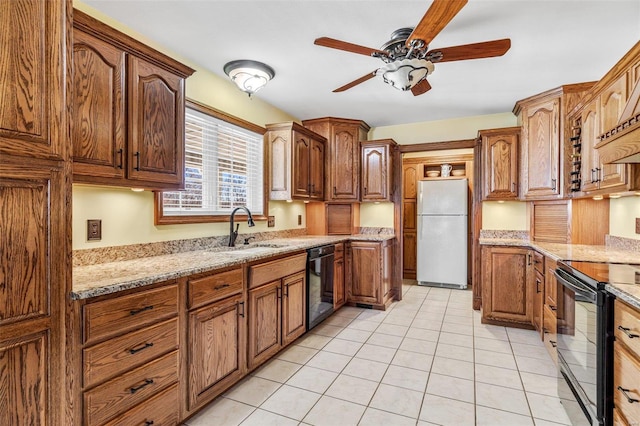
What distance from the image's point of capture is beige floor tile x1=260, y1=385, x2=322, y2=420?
6.34ft

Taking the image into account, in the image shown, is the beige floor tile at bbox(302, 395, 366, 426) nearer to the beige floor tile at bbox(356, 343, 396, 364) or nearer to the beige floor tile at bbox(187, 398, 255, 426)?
the beige floor tile at bbox(187, 398, 255, 426)

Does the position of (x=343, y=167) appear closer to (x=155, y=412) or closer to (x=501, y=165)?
(x=501, y=165)

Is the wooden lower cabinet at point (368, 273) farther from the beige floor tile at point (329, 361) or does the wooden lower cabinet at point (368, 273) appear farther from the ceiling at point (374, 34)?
the ceiling at point (374, 34)

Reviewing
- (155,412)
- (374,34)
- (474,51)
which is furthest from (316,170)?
(155,412)

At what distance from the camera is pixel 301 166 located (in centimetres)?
Answer: 367

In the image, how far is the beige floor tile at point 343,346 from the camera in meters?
2.77

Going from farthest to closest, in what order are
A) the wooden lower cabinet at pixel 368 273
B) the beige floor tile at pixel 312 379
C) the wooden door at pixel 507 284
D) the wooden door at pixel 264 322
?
the wooden lower cabinet at pixel 368 273, the wooden door at pixel 507 284, the wooden door at pixel 264 322, the beige floor tile at pixel 312 379

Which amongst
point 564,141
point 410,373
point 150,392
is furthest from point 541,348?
point 150,392

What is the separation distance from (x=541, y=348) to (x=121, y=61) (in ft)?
12.2

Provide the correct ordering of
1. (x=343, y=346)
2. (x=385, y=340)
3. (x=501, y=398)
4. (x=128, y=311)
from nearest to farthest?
1. (x=128, y=311)
2. (x=501, y=398)
3. (x=343, y=346)
4. (x=385, y=340)

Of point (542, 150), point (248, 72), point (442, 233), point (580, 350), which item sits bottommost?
point (580, 350)

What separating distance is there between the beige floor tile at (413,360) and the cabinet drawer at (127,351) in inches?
66.3

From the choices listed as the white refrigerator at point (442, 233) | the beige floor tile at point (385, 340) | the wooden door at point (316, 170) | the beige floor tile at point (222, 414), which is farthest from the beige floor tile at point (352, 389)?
the white refrigerator at point (442, 233)

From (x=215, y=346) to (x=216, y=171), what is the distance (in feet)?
4.99
